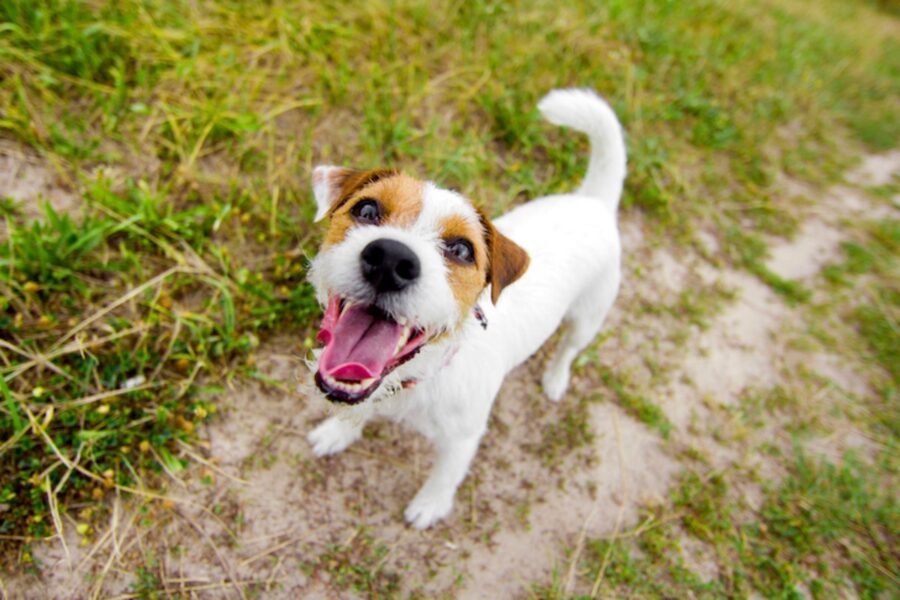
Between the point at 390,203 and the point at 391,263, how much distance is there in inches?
16.5

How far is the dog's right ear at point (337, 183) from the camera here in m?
2.21

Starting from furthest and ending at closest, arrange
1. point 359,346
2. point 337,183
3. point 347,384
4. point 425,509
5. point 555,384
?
point 555,384
point 425,509
point 337,183
point 359,346
point 347,384

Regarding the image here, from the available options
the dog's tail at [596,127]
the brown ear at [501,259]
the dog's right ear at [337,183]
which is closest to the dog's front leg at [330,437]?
the dog's right ear at [337,183]

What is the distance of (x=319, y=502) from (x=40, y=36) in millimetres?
3883

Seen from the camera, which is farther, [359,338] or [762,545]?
[762,545]

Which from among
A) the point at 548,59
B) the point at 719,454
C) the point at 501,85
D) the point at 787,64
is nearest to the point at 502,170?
the point at 501,85

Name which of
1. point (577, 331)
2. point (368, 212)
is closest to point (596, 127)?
point (577, 331)

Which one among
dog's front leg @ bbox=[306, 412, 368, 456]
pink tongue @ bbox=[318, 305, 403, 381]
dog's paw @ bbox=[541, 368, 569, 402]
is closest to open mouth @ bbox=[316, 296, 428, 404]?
pink tongue @ bbox=[318, 305, 403, 381]

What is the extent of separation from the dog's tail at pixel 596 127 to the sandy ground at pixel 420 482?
4.70 ft

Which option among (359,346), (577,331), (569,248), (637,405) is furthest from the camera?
(637,405)

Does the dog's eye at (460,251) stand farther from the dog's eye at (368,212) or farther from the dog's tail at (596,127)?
the dog's tail at (596,127)

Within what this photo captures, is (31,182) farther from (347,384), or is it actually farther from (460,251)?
(460,251)

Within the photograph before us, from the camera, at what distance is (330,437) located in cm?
309

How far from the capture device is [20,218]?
3.19 meters
